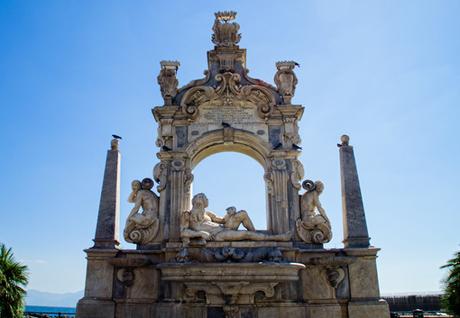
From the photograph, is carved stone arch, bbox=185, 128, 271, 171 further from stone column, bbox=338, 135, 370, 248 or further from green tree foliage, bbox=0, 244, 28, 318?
green tree foliage, bbox=0, 244, 28, 318

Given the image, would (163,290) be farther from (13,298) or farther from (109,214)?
(13,298)

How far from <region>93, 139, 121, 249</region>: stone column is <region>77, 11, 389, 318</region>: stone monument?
A: 30mm

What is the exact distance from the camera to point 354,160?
1300 centimetres

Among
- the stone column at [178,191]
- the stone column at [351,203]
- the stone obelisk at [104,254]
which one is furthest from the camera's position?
the stone column at [178,191]

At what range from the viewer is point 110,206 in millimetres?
12422

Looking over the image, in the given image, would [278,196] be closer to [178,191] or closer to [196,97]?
[178,191]

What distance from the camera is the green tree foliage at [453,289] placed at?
17.2 meters

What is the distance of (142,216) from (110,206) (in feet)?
3.27

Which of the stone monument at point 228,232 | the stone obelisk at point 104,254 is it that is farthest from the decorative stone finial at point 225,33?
the stone obelisk at point 104,254

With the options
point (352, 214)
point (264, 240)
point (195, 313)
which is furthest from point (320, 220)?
point (195, 313)

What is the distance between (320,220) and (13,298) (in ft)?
44.3

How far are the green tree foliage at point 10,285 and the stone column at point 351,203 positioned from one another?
13900 millimetres

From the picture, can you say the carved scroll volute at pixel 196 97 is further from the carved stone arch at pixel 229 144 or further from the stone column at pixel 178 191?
the stone column at pixel 178 191

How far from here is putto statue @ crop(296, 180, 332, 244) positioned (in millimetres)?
12062
